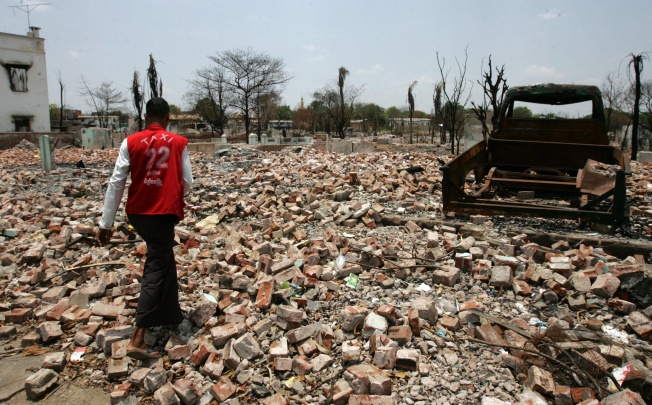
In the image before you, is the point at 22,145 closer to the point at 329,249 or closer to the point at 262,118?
the point at 262,118

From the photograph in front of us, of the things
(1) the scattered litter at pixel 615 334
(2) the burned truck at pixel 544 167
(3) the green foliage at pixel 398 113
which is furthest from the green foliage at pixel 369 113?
(1) the scattered litter at pixel 615 334

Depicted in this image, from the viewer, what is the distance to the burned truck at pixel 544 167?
4684 millimetres

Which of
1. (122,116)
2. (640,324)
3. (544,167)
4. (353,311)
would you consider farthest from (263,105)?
(640,324)

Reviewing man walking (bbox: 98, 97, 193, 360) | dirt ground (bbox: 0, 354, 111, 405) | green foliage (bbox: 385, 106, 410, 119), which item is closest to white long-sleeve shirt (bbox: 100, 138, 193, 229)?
man walking (bbox: 98, 97, 193, 360)

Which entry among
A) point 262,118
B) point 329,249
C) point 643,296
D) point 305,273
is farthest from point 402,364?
point 262,118

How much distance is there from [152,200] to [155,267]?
0.44 metres

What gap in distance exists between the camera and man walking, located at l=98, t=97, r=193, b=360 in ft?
9.11

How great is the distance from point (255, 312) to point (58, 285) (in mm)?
2128

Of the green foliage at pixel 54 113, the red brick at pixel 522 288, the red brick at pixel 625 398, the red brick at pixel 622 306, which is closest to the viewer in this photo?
the red brick at pixel 625 398

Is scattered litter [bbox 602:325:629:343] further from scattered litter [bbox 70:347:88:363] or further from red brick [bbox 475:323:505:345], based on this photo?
scattered litter [bbox 70:347:88:363]

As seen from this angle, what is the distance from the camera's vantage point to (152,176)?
9.12 ft

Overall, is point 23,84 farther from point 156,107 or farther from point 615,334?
point 615,334

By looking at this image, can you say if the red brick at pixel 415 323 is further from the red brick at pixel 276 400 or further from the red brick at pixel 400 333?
the red brick at pixel 276 400

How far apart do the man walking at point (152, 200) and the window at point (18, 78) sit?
38.4m
